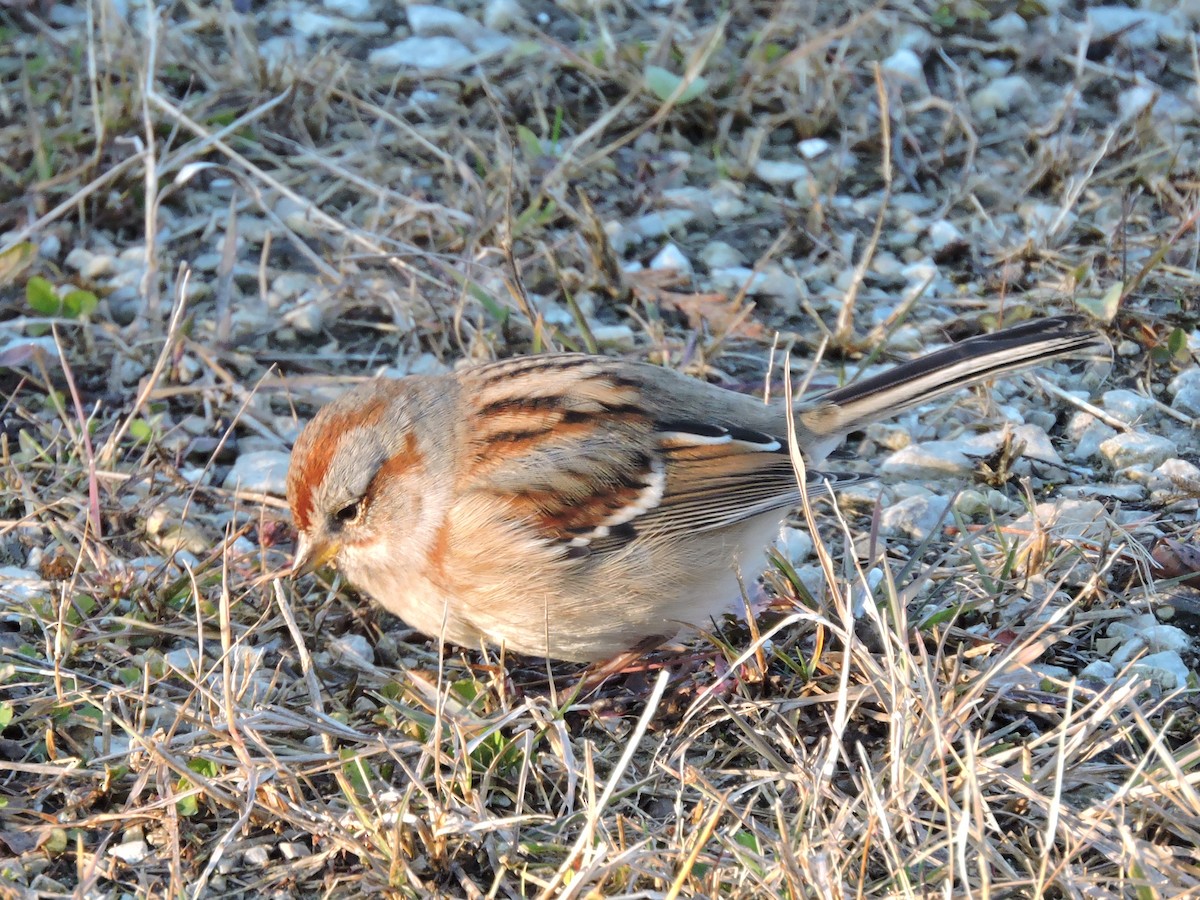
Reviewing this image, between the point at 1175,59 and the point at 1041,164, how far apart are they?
120 cm

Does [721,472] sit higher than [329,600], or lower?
higher

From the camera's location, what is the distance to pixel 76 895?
98.3 inches

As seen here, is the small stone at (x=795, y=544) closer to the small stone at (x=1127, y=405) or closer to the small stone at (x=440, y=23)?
the small stone at (x=1127, y=405)

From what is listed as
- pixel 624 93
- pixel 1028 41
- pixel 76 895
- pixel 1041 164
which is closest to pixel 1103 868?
pixel 76 895

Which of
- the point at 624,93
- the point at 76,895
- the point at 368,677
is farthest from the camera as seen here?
the point at 624,93

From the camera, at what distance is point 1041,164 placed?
5.14 m

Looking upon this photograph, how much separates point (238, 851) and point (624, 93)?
3.65 metres

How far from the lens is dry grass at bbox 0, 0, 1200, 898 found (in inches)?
104

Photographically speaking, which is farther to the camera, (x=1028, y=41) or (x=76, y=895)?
(x=1028, y=41)

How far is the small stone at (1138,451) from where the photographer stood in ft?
12.9

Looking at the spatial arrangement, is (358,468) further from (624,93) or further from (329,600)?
(624,93)

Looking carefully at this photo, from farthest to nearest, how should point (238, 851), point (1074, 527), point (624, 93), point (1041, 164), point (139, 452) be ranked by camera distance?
point (624, 93) < point (1041, 164) < point (139, 452) < point (1074, 527) < point (238, 851)

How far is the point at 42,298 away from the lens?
4.42 meters

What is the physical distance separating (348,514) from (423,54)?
2883 mm
